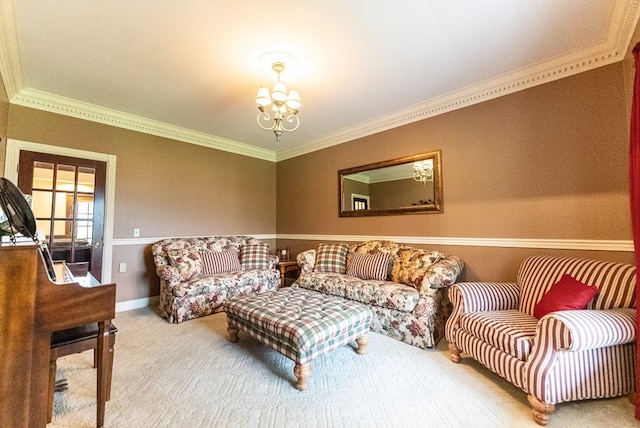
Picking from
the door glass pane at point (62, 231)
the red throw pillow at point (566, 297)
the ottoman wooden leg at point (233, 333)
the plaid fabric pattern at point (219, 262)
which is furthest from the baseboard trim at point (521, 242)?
the door glass pane at point (62, 231)

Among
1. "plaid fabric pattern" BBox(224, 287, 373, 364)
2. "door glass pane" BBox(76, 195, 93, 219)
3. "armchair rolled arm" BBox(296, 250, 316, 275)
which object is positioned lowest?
"plaid fabric pattern" BBox(224, 287, 373, 364)

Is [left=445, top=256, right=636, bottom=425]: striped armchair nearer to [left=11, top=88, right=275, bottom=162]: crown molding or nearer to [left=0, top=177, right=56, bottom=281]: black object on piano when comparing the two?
[left=0, top=177, right=56, bottom=281]: black object on piano

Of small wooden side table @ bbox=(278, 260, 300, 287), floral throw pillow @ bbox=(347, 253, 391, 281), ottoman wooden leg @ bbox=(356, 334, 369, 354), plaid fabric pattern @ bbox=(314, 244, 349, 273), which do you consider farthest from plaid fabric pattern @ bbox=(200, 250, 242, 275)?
ottoman wooden leg @ bbox=(356, 334, 369, 354)

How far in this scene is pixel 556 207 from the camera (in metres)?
2.47

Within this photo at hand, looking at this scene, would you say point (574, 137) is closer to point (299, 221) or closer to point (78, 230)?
point (299, 221)

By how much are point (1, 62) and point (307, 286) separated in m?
3.60

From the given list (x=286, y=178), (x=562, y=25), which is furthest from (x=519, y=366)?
(x=286, y=178)

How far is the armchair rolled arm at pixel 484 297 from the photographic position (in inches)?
87.6

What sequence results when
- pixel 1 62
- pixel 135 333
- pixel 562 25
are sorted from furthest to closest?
pixel 135 333 < pixel 1 62 < pixel 562 25

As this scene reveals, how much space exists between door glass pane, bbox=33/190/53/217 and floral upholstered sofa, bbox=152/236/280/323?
1.19 m

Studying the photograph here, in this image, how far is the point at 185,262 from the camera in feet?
11.2

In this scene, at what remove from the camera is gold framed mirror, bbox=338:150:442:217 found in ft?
10.9

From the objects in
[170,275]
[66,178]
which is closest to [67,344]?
[170,275]

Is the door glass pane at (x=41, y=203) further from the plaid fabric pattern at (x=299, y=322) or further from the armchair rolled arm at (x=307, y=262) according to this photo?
the armchair rolled arm at (x=307, y=262)
